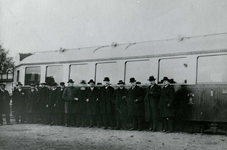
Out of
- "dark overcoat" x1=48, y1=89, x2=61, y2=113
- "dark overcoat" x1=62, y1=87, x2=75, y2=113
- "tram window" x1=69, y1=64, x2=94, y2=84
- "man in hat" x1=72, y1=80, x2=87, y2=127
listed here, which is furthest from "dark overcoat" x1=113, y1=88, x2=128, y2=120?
"dark overcoat" x1=48, y1=89, x2=61, y2=113

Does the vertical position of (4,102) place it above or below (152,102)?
below

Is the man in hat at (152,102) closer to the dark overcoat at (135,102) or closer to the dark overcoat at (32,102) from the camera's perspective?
the dark overcoat at (135,102)

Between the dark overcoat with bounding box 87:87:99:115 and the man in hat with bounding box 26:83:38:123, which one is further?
the man in hat with bounding box 26:83:38:123

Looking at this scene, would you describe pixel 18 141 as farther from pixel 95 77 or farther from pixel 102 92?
pixel 95 77

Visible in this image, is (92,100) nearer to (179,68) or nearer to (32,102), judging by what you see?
(32,102)

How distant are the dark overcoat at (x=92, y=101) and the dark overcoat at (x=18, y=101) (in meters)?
3.49

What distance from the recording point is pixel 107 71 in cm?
1171

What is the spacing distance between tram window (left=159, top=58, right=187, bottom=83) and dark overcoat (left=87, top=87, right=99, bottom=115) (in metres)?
2.48

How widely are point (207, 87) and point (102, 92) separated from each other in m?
3.72

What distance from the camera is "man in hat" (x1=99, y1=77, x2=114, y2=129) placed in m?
10.9

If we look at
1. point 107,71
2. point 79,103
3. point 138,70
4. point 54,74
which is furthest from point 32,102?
point 138,70

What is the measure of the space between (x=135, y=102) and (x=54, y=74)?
463 cm

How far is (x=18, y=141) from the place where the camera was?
7.71m

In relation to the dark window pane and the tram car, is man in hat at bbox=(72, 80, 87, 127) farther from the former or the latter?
the tram car
